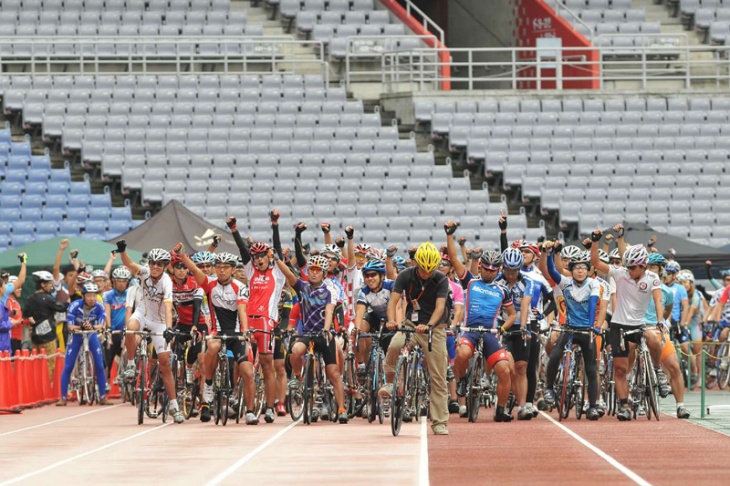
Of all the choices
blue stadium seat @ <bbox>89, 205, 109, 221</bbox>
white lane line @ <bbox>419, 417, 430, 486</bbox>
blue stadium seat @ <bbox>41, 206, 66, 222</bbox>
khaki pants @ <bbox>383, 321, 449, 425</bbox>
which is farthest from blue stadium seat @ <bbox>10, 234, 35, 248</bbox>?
khaki pants @ <bbox>383, 321, 449, 425</bbox>

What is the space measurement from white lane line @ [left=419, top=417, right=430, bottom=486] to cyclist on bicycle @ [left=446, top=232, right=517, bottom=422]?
0.89 meters

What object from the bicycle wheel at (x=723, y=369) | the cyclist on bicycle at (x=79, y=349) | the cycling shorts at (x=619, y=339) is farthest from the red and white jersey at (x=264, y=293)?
the bicycle wheel at (x=723, y=369)

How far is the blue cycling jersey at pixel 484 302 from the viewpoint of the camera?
19094 mm

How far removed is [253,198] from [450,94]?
6056mm

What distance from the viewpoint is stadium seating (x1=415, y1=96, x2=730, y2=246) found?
35.3 metres

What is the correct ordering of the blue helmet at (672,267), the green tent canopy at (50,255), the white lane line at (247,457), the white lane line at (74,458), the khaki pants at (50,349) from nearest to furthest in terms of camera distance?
the white lane line at (247,457), the white lane line at (74,458), the khaki pants at (50,349), the blue helmet at (672,267), the green tent canopy at (50,255)

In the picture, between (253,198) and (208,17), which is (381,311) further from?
(208,17)

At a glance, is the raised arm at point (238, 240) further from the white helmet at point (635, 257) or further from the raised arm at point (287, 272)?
the white helmet at point (635, 257)

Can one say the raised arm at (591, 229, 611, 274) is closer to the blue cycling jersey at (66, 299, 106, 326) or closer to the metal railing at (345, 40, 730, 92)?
the blue cycling jersey at (66, 299, 106, 326)

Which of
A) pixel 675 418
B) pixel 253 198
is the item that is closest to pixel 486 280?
pixel 675 418

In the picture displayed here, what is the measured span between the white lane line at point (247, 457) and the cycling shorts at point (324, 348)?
81 cm

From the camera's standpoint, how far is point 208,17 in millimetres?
40438

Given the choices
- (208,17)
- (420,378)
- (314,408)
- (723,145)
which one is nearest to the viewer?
(420,378)

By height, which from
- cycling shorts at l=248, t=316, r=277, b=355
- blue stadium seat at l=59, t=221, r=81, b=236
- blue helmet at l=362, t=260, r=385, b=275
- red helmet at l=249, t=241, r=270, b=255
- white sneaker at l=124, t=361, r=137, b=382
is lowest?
white sneaker at l=124, t=361, r=137, b=382
